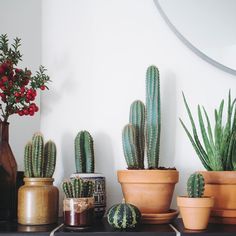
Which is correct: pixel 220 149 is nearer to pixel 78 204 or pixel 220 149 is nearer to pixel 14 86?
pixel 78 204

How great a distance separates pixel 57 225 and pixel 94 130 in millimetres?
342

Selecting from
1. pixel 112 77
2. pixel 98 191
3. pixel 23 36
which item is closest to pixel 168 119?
pixel 112 77

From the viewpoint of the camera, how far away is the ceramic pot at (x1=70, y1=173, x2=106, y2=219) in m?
1.01

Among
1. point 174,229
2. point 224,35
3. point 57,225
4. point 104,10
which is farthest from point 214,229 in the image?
point 104,10

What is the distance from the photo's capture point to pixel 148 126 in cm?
106

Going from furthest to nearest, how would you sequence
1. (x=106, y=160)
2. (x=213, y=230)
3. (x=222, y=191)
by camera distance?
(x=106, y=160)
(x=222, y=191)
(x=213, y=230)

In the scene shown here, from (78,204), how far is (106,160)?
0.29m

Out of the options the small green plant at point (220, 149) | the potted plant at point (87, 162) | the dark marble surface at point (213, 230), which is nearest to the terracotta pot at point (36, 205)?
the potted plant at point (87, 162)

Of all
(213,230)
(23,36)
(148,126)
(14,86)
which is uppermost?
(23,36)

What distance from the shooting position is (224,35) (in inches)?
45.9

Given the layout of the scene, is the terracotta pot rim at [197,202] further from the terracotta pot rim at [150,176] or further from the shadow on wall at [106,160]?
the shadow on wall at [106,160]

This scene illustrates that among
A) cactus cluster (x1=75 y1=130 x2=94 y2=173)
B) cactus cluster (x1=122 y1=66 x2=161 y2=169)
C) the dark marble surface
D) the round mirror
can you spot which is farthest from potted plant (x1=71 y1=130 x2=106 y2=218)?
the round mirror

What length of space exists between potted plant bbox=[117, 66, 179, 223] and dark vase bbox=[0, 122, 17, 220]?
1.03 feet

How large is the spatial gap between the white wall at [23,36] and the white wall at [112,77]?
0.13 ft
